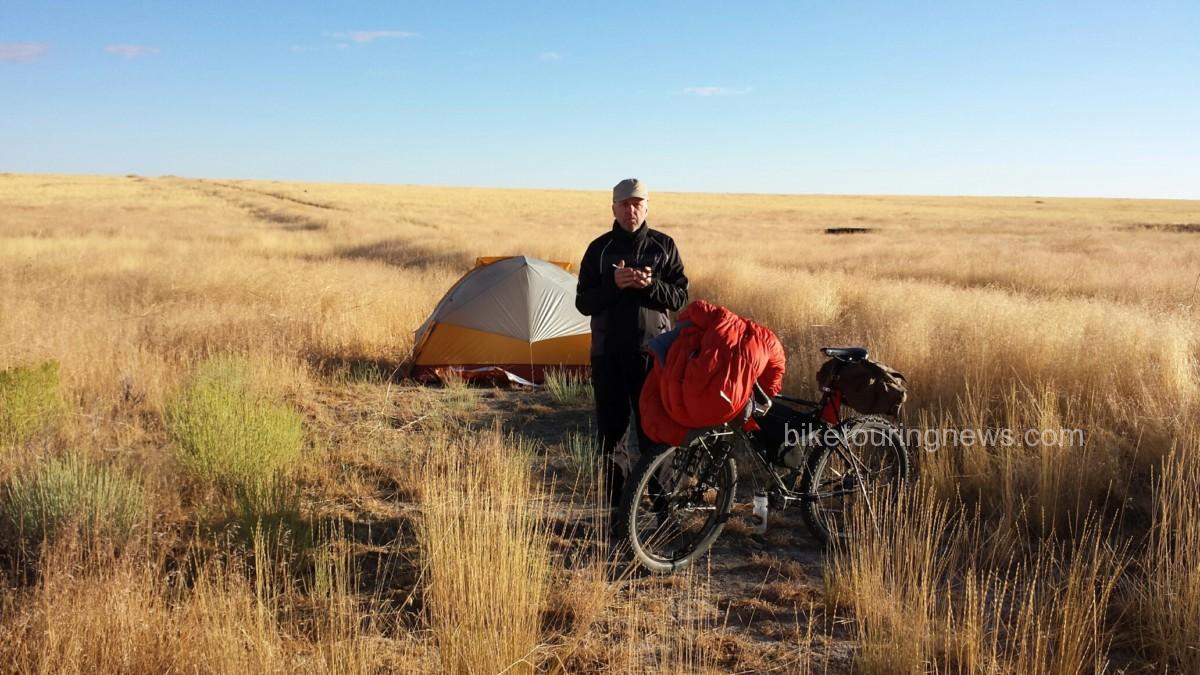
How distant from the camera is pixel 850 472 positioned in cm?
432

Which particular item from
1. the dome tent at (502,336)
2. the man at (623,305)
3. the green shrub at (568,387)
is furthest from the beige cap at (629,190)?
the dome tent at (502,336)

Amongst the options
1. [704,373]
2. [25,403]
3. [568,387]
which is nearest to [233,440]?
[25,403]

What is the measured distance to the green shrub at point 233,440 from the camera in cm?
461

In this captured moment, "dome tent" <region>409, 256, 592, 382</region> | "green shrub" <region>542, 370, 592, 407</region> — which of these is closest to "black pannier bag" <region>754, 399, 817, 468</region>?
"green shrub" <region>542, 370, 592, 407</region>

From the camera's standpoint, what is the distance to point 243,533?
12.9 ft

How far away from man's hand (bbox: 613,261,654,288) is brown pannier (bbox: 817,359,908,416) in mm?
1125

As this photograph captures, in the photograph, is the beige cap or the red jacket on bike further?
the beige cap

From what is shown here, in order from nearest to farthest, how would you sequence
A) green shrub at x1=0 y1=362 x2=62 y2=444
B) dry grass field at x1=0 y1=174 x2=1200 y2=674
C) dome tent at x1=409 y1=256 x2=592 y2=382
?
1. dry grass field at x1=0 y1=174 x2=1200 y2=674
2. green shrub at x1=0 y1=362 x2=62 y2=444
3. dome tent at x1=409 y1=256 x2=592 y2=382

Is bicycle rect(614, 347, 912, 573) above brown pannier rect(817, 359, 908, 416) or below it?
below

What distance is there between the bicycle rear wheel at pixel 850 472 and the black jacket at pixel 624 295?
1.11 m

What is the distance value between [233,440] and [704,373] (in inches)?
112

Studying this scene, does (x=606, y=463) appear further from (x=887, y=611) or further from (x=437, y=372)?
(x=437, y=372)

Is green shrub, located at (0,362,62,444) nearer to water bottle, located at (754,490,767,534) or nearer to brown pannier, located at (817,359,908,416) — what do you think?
water bottle, located at (754,490,767,534)

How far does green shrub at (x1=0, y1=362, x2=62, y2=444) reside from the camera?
5184 mm
